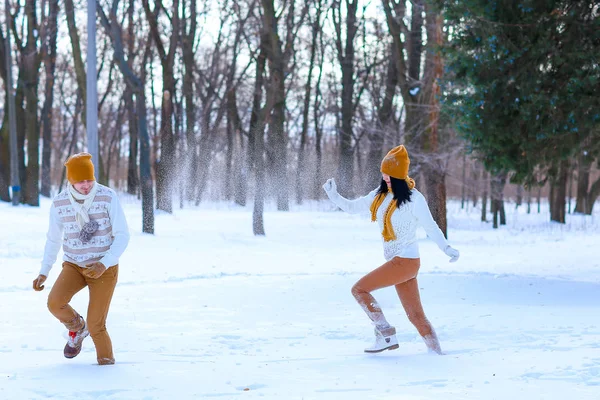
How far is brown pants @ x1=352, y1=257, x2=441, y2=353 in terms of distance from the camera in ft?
22.7

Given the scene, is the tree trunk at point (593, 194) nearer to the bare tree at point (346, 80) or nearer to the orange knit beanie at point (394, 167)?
the bare tree at point (346, 80)

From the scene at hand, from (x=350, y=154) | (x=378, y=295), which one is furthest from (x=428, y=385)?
(x=350, y=154)

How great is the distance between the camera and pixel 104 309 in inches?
251

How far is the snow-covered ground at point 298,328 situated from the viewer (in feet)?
19.1

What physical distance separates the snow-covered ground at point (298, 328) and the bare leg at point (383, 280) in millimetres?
345

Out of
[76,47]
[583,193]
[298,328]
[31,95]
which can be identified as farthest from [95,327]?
[583,193]

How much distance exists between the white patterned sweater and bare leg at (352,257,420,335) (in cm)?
209

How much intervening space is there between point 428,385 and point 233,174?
4251cm

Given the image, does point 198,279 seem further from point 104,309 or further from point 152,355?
point 104,309

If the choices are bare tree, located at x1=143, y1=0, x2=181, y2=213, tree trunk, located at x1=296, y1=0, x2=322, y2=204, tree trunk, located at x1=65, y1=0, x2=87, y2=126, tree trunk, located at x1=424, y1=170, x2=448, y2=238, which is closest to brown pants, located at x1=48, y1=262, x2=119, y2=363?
tree trunk, located at x1=424, y1=170, x2=448, y2=238

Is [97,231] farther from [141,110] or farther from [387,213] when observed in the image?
[141,110]

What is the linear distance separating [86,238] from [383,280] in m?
2.45

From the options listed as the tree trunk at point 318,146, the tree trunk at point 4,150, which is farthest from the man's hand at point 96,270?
the tree trunk at point 318,146

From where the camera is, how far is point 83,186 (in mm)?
6199
